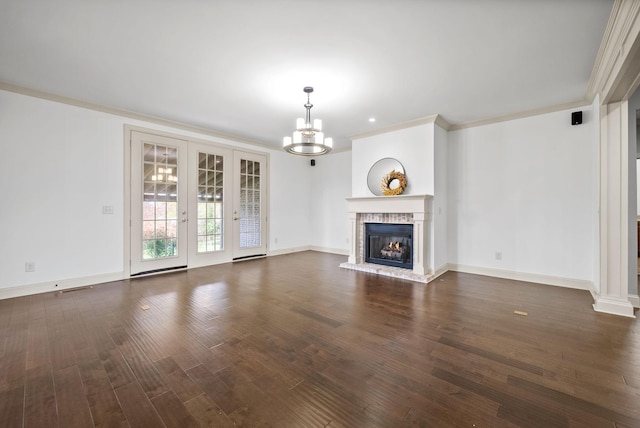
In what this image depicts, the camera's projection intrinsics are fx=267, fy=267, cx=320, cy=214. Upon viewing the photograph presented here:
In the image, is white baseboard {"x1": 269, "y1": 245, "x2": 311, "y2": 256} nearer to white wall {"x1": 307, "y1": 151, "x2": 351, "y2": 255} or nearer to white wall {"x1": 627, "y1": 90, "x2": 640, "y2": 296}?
white wall {"x1": 307, "y1": 151, "x2": 351, "y2": 255}

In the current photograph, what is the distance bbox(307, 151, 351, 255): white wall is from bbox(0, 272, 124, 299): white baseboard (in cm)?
443

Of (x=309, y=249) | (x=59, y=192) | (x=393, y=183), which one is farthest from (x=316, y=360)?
(x=309, y=249)

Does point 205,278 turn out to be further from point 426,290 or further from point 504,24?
point 504,24

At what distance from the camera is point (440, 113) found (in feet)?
14.3

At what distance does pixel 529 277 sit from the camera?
13.8 feet

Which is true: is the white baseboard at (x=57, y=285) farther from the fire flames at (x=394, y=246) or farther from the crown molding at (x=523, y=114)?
the crown molding at (x=523, y=114)

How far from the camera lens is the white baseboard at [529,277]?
382 centimetres

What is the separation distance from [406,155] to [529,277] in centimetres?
277

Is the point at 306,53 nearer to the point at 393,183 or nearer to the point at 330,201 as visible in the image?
the point at 393,183

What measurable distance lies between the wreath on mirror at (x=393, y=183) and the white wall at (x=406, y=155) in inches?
5.0

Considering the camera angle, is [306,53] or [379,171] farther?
[379,171]

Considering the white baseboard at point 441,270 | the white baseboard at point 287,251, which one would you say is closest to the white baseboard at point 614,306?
the white baseboard at point 441,270

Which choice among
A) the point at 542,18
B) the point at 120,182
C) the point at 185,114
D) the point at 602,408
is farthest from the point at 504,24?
the point at 120,182

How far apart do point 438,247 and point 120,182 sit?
5.43 metres
